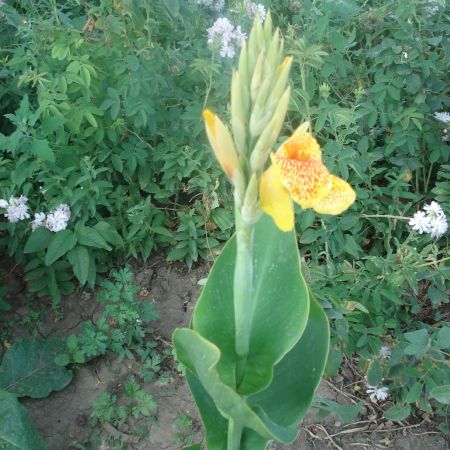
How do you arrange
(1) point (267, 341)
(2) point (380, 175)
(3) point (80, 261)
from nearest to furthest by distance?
(1) point (267, 341) < (3) point (80, 261) < (2) point (380, 175)

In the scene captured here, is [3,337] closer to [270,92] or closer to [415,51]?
[270,92]

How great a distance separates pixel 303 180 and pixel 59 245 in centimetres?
152

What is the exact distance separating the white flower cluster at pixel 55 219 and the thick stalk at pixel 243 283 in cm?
112

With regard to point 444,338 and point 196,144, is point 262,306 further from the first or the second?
point 196,144

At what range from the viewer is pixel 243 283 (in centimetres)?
123

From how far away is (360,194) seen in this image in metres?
2.33

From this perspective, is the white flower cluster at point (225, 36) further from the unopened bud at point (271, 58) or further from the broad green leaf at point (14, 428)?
the broad green leaf at point (14, 428)

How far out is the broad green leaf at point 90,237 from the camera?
2.31 metres

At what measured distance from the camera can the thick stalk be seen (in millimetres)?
1172

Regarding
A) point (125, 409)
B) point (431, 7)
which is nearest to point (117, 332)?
point (125, 409)

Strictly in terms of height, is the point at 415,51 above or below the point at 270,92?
below

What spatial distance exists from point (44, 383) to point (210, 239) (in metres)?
0.89

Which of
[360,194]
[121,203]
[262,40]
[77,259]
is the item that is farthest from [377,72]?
[262,40]

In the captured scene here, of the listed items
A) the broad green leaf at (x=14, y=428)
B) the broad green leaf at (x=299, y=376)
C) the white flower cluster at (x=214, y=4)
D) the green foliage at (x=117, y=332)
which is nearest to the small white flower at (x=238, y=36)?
the white flower cluster at (x=214, y=4)
